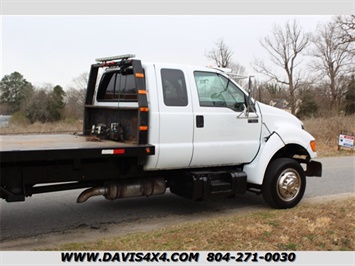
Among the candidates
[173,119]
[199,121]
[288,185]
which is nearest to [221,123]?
[199,121]

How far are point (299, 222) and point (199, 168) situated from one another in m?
1.78

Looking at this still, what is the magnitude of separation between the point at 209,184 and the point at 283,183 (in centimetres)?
145

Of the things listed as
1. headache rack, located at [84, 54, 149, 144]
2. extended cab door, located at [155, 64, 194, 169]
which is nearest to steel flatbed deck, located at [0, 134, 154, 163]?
headache rack, located at [84, 54, 149, 144]

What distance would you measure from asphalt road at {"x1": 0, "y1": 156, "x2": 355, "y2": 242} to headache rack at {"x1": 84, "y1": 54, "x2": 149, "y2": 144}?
1.34 metres

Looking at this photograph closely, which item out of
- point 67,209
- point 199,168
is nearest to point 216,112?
point 199,168

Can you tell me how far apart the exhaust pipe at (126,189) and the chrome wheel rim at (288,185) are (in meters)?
2.08

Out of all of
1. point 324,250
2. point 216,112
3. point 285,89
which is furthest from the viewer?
point 285,89

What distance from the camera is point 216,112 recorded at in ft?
21.3

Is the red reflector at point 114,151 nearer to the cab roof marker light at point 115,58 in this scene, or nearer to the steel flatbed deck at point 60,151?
the steel flatbed deck at point 60,151

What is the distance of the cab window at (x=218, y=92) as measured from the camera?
256 inches

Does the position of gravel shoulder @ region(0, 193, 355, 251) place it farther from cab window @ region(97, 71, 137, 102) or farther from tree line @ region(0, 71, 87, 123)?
tree line @ region(0, 71, 87, 123)

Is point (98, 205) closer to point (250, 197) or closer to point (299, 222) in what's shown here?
point (250, 197)

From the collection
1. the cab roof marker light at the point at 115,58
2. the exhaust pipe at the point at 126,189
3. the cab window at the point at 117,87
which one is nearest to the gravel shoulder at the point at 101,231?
the exhaust pipe at the point at 126,189

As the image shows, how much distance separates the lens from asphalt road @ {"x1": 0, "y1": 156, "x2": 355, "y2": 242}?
607cm
